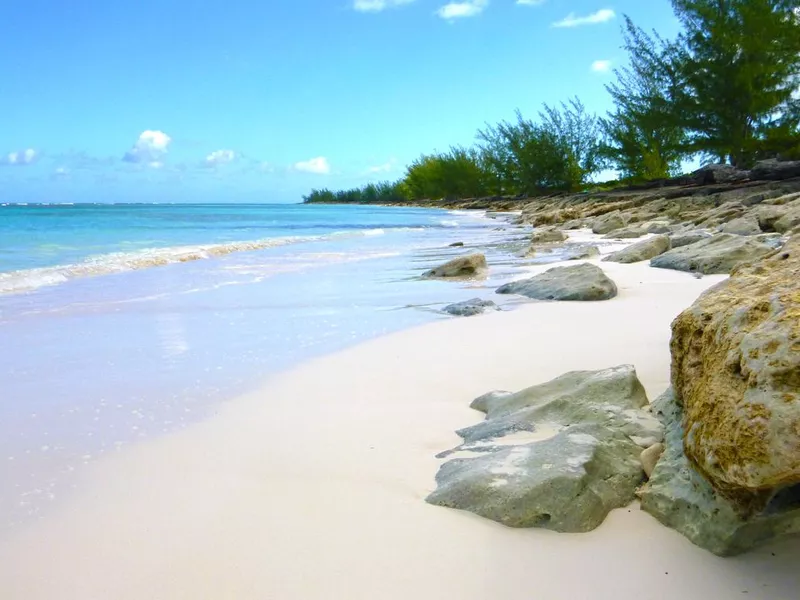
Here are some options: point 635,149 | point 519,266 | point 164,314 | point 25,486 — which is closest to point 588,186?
point 635,149

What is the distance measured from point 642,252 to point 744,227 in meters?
1.97

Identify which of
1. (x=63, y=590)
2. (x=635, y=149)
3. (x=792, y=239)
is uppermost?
(x=635, y=149)

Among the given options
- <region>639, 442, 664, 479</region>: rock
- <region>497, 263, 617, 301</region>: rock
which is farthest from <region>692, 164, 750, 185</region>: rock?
<region>639, 442, 664, 479</region>: rock

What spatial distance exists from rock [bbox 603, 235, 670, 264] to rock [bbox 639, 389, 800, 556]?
209 inches

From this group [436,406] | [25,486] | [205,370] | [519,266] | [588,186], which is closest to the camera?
[25,486]

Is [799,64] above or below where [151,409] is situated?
above

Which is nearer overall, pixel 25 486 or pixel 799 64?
pixel 25 486

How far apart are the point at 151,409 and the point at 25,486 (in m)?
0.69

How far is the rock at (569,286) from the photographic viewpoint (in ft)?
15.0

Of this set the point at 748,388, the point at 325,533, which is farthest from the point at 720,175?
the point at 325,533

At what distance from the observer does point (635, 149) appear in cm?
3284

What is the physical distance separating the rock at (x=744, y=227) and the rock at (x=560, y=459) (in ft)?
21.2

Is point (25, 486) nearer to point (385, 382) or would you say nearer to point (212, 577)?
point (212, 577)

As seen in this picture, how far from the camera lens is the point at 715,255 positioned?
211 inches
